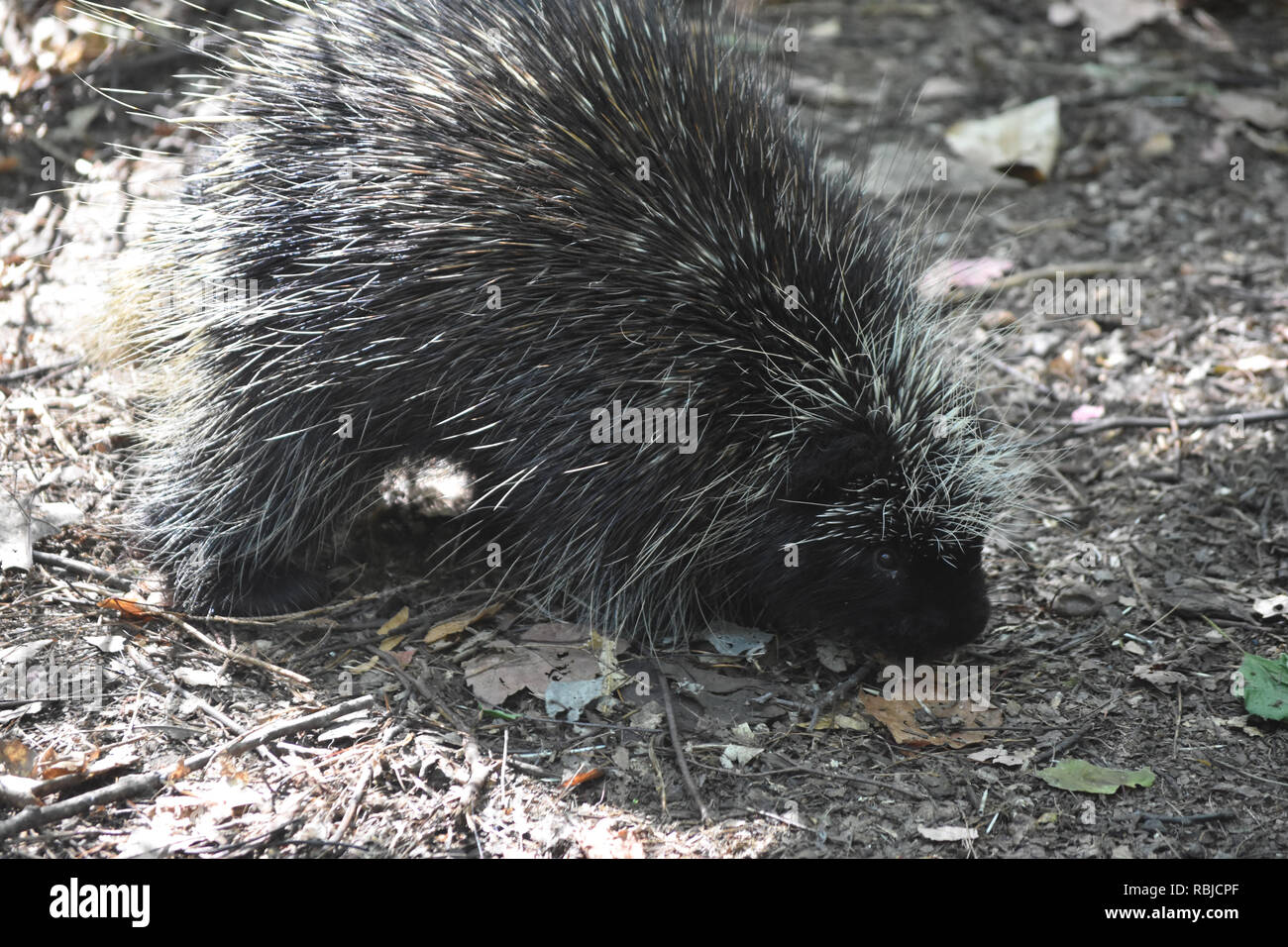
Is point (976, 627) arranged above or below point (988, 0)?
below

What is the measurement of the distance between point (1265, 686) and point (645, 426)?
2.31m

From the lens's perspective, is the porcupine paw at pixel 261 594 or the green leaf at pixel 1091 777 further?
the porcupine paw at pixel 261 594

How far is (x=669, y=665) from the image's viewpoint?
4.11 m

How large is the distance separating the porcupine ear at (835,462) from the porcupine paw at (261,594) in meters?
1.91

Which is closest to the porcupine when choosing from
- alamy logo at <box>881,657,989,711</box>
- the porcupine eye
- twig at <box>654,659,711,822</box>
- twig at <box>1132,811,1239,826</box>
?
the porcupine eye

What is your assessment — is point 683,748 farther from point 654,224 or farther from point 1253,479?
point 1253,479

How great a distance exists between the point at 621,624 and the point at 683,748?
0.62 m

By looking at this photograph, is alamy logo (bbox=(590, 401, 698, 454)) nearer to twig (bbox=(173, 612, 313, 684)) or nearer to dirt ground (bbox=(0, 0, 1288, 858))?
dirt ground (bbox=(0, 0, 1288, 858))

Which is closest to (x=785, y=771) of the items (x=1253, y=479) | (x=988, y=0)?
(x=1253, y=479)

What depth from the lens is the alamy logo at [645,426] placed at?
3918mm

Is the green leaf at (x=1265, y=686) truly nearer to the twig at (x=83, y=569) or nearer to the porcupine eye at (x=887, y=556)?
the porcupine eye at (x=887, y=556)

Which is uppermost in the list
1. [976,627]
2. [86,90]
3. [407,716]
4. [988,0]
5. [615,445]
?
[988,0]
